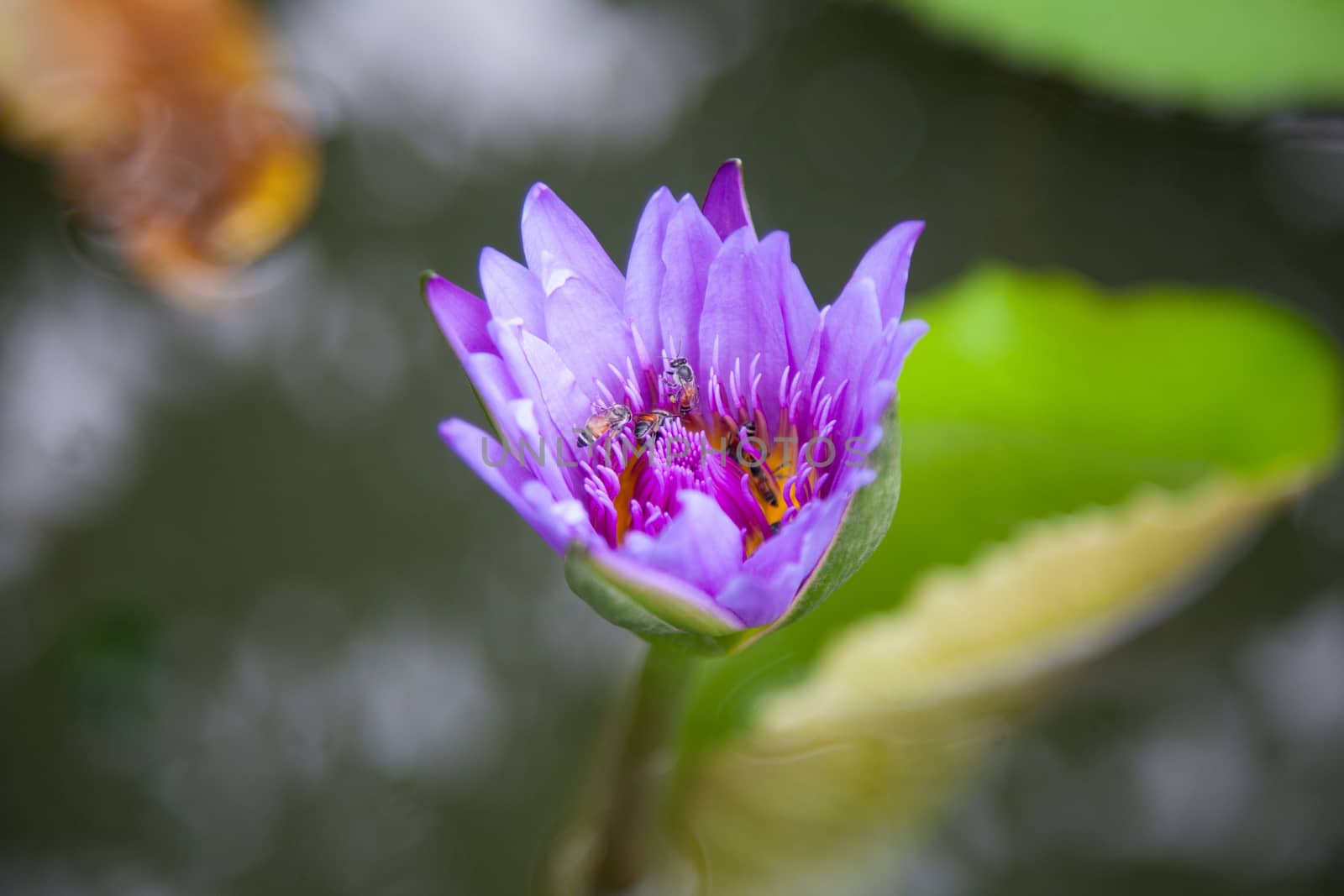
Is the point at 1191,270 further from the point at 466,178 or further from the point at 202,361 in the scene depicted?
the point at 202,361

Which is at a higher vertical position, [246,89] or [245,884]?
[246,89]

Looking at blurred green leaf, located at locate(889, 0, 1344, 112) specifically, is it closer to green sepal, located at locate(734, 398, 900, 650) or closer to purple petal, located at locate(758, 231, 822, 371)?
purple petal, located at locate(758, 231, 822, 371)

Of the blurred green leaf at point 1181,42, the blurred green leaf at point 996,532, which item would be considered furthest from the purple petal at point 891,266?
the blurred green leaf at point 1181,42

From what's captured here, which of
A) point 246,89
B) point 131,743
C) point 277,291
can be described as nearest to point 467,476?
point 277,291

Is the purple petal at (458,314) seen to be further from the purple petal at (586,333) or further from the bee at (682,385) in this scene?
the bee at (682,385)

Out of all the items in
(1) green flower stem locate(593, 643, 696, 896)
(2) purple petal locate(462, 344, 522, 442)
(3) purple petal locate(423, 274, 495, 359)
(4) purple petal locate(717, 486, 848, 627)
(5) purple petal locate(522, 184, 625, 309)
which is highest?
(5) purple petal locate(522, 184, 625, 309)

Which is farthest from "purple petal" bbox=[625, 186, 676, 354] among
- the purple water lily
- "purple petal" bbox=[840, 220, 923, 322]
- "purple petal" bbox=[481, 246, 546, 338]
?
"purple petal" bbox=[840, 220, 923, 322]
